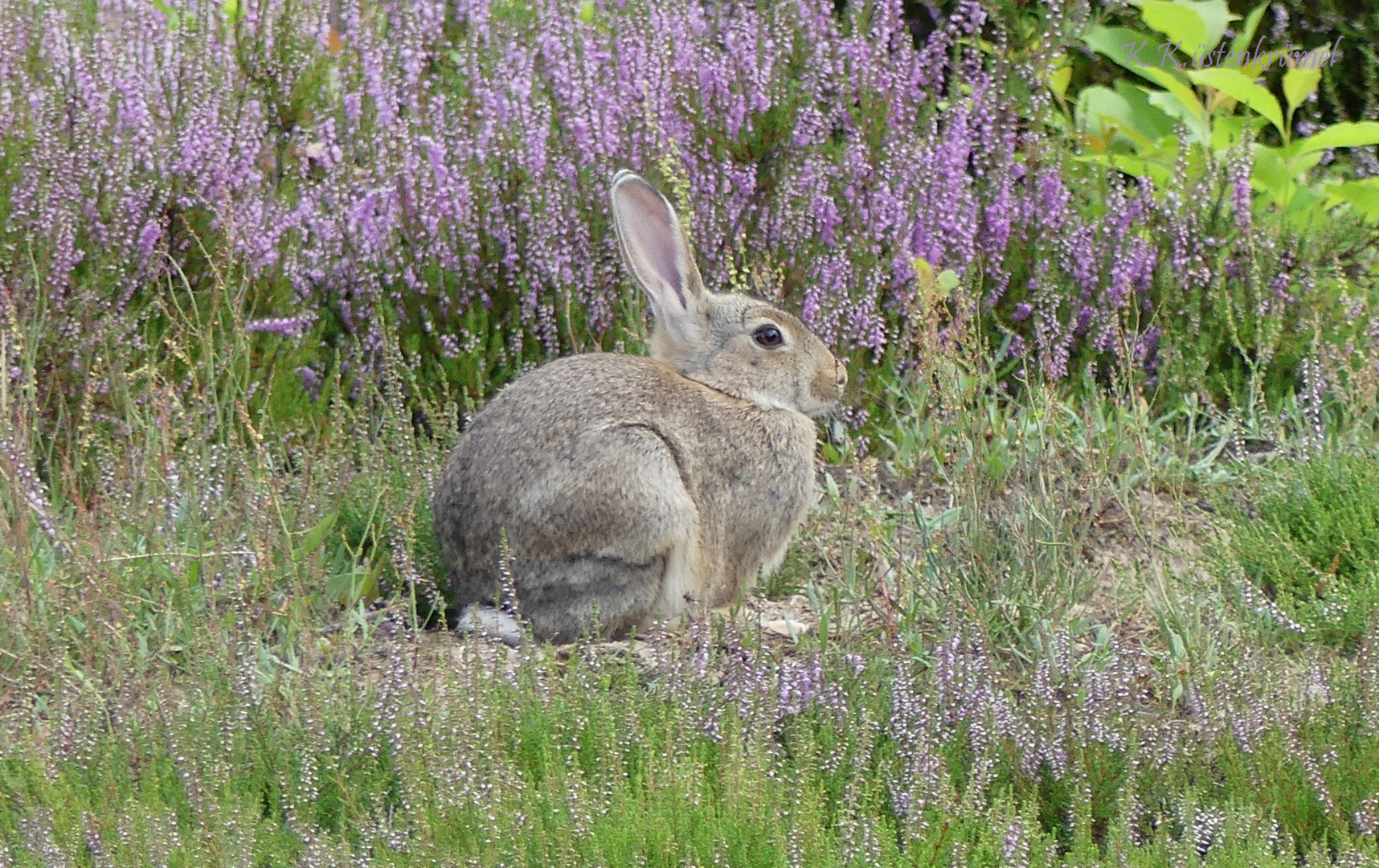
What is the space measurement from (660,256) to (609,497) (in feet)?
2.68

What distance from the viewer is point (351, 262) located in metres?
5.41

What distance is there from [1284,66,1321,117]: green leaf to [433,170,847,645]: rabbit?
8.35 feet

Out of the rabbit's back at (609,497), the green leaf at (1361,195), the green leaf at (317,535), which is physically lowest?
the green leaf at (317,535)

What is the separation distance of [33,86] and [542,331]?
1709 millimetres

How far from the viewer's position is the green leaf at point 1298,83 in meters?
6.15

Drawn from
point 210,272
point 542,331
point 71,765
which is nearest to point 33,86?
point 210,272

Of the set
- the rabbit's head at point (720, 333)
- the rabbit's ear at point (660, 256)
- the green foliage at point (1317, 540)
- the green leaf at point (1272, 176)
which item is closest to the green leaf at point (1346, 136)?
the green leaf at point (1272, 176)

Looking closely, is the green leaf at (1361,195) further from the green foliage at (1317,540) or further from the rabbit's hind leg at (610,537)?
the rabbit's hind leg at (610,537)

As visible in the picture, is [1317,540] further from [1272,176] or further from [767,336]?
[1272,176]

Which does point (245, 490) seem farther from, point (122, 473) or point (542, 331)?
point (542, 331)

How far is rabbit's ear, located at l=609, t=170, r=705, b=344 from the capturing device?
4516mm

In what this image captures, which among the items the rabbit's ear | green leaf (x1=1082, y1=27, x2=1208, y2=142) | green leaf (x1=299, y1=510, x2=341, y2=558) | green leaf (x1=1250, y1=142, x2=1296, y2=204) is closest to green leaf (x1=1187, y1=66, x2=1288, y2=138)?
green leaf (x1=1250, y1=142, x2=1296, y2=204)

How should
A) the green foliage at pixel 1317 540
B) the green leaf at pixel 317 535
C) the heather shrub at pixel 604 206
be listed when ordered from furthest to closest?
1. the heather shrub at pixel 604 206
2. the green leaf at pixel 317 535
3. the green foliage at pixel 1317 540

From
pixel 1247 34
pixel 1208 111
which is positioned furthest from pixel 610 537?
pixel 1247 34
